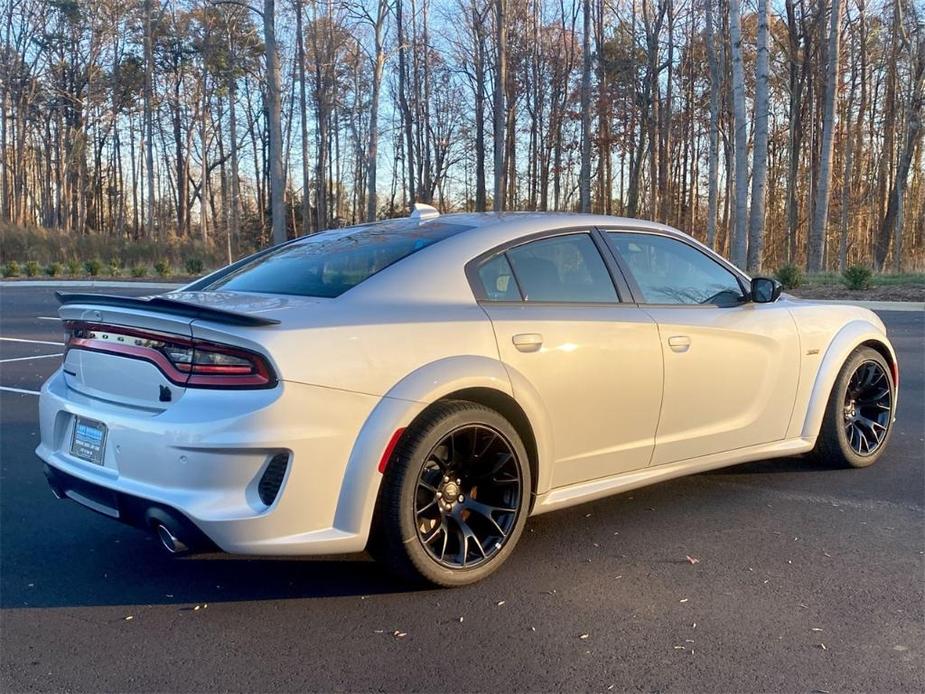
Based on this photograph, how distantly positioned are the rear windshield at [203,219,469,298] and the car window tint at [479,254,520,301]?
0.27 meters

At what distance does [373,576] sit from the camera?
12.0 feet

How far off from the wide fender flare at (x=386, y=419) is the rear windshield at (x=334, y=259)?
1.76ft

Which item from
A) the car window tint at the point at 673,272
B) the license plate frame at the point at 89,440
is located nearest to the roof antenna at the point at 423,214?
the car window tint at the point at 673,272

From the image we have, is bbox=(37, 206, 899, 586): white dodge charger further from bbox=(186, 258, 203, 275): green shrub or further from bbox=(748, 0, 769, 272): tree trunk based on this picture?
bbox=(186, 258, 203, 275): green shrub

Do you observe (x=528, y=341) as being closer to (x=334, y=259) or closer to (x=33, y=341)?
(x=334, y=259)

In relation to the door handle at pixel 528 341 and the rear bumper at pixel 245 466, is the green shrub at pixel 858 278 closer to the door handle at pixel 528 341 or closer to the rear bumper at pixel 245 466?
the door handle at pixel 528 341

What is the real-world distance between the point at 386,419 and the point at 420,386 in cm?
20

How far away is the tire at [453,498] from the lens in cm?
326

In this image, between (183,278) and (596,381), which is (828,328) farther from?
(183,278)

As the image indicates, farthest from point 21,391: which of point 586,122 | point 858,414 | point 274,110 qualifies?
point 586,122

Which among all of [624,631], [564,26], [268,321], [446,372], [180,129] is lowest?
[624,631]

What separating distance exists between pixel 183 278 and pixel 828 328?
2664cm

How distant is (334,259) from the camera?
3.95 meters

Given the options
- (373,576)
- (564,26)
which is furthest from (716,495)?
(564,26)
